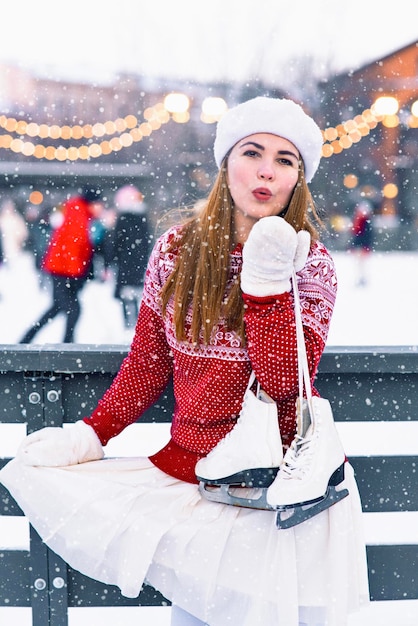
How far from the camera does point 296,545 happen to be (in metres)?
1.56

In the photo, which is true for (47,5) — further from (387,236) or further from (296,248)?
(296,248)

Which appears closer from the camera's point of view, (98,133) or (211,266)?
(211,266)

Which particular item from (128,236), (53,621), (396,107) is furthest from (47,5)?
(53,621)

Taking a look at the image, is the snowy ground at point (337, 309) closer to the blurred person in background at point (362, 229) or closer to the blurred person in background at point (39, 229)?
the blurred person in background at point (39, 229)

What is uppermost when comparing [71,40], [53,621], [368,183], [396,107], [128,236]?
[71,40]

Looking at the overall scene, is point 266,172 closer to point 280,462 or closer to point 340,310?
point 280,462

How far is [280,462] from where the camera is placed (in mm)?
1483

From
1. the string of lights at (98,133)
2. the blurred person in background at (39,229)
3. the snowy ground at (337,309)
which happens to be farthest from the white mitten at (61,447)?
the string of lights at (98,133)

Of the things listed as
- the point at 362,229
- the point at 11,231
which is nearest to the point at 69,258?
the point at 11,231

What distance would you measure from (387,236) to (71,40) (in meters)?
9.78

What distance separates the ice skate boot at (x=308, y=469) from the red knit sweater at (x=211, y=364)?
97 mm

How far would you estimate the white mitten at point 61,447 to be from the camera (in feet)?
5.76

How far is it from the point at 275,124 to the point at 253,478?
0.88m

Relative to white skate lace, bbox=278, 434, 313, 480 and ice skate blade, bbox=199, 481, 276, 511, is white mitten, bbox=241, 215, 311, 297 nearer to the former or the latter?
white skate lace, bbox=278, 434, 313, 480
